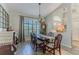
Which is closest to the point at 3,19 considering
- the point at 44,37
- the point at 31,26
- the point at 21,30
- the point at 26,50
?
the point at 21,30

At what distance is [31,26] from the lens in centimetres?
259

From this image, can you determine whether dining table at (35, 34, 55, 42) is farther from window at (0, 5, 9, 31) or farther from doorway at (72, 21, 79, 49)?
window at (0, 5, 9, 31)

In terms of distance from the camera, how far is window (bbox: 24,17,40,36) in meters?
2.56

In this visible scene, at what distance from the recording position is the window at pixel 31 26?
2562 mm

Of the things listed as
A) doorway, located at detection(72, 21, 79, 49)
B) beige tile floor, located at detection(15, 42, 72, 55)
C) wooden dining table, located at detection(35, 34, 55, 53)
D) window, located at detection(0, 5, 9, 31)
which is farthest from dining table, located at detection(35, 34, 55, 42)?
window, located at detection(0, 5, 9, 31)

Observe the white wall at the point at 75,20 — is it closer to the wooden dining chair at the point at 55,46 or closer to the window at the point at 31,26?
the wooden dining chair at the point at 55,46

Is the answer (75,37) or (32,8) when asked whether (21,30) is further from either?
(75,37)

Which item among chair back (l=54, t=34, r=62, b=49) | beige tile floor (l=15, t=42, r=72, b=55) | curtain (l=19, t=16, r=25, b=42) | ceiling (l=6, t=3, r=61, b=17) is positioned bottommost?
beige tile floor (l=15, t=42, r=72, b=55)

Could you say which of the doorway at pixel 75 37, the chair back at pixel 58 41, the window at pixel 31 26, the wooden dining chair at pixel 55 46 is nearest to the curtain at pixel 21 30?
the window at pixel 31 26

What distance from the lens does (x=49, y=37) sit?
2578 millimetres

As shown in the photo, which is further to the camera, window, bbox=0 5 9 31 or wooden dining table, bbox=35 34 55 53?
wooden dining table, bbox=35 34 55 53

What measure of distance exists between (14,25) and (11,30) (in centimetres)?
11

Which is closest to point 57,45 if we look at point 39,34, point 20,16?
point 39,34

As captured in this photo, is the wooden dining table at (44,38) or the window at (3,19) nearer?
the window at (3,19)
